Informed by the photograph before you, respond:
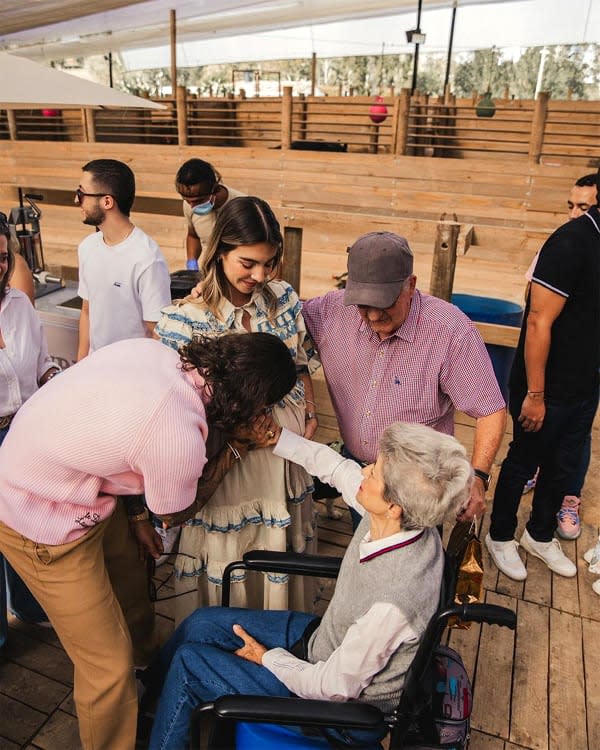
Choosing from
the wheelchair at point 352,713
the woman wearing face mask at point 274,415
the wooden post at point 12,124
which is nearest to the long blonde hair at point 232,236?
the woman wearing face mask at point 274,415

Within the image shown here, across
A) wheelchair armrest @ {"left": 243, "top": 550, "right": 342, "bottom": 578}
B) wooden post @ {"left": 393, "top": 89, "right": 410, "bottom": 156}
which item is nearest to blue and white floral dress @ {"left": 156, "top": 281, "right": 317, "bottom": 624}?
wheelchair armrest @ {"left": 243, "top": 550, "right": 342, "bottom": 578}

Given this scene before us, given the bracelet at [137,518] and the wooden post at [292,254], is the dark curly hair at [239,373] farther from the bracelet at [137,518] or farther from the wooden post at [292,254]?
the wooden post at [292,254]

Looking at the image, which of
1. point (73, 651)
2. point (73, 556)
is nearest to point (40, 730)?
point (73, 651)

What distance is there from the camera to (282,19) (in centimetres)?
1391

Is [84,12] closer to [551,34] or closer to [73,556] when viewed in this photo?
[551,34]

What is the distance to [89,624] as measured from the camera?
1553mm

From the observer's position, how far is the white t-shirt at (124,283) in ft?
8.52

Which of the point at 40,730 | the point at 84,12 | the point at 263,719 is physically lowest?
the point at 40,730

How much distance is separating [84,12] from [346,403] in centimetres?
1439

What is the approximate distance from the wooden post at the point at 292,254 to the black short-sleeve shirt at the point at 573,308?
1553mm

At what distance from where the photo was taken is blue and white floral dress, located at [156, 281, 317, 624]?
1764 mm

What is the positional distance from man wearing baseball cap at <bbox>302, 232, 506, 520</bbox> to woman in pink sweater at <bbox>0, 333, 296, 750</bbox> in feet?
1.26

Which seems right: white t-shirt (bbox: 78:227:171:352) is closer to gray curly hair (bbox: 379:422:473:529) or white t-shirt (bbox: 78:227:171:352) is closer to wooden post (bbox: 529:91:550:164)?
gray curly hair (bbox: 379:422:473:529)

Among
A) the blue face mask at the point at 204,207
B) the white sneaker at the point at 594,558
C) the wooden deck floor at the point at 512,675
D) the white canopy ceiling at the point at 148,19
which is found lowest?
Result: the wooden deck floor at the point at 512,675
